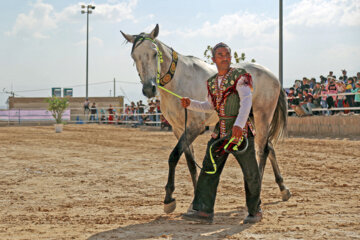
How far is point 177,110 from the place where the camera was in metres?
5.81

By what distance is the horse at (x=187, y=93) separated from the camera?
5371mm

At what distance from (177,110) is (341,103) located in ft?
40.3

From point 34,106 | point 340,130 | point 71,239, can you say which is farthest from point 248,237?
point 34,106

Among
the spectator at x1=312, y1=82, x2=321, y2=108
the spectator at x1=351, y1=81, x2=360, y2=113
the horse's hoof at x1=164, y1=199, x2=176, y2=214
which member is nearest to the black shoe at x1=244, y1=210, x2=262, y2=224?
the horse's hoof at x1=164, y1=199, x2=176, y2=214

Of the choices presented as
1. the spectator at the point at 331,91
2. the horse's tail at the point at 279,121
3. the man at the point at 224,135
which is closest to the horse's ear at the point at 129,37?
the man at the point at 224,135

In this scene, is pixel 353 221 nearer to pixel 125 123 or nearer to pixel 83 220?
pixel 83 220

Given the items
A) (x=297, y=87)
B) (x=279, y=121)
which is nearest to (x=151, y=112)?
(x=297, y=87)

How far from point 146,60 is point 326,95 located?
40.6 ft

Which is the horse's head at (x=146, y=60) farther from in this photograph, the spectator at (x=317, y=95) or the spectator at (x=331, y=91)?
the spectator at (x=317, y=95)

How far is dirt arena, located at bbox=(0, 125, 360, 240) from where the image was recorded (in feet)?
13.6

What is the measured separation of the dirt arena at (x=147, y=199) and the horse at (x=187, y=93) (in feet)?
2.12

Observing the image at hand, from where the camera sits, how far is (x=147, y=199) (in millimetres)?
6137

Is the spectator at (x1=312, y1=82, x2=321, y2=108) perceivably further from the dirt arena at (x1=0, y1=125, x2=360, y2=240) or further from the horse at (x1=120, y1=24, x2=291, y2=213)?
the horse at (x1=120, y1=24, x2=291, y2=213)

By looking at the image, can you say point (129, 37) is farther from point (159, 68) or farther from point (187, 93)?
point (187, 93)
